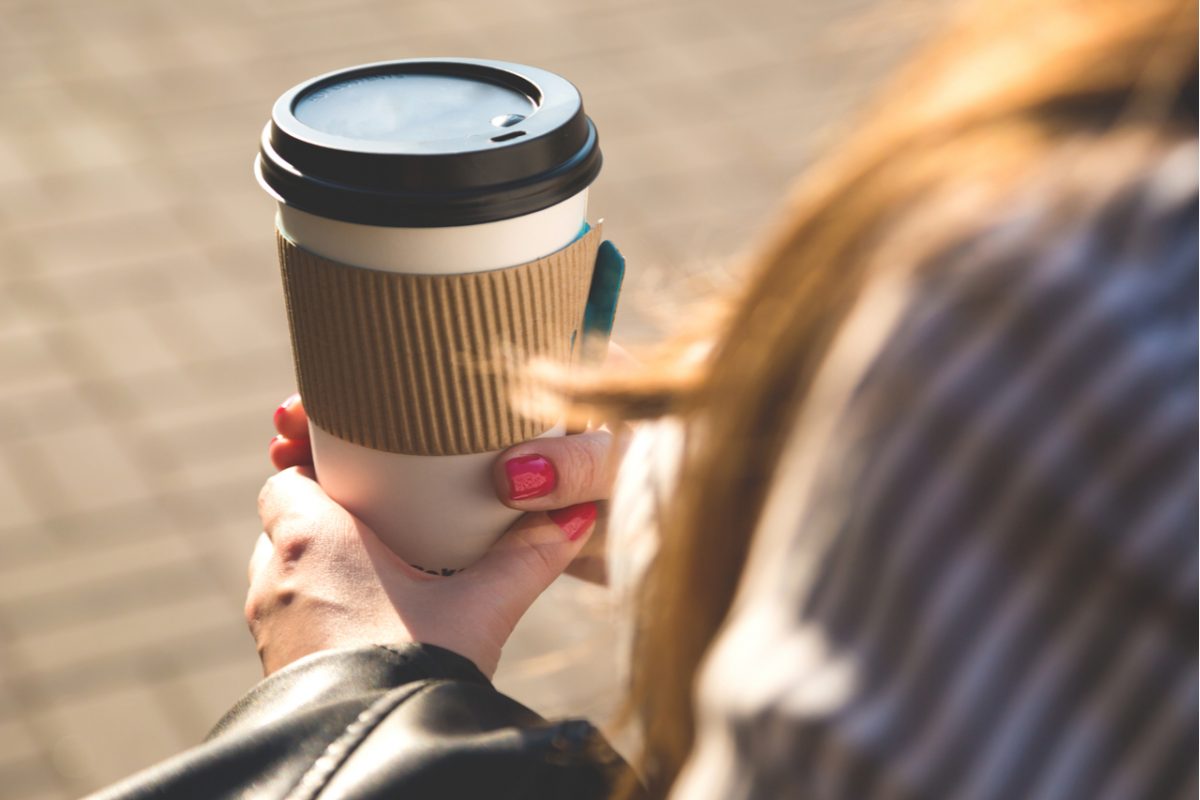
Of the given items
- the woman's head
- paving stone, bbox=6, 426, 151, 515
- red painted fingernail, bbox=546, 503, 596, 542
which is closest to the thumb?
red painted fingernail, bbox=546, 503, 596, 542

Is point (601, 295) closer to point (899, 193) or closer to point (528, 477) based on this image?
point (528, 477)

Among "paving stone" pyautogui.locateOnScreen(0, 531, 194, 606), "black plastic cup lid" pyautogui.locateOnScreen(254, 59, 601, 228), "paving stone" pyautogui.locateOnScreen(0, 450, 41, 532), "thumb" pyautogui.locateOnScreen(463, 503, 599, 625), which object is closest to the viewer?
"black plastic cup lid" pyautogui.locateOnScreen(254, 59, 601, 228)

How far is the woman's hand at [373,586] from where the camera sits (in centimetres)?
110

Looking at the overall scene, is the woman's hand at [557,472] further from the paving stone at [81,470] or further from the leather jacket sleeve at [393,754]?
the paving stone at [81,470]

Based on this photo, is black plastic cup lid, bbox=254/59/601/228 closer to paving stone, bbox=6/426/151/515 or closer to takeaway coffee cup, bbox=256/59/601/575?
takeaway coffee cup, bbox=256/59/601/575

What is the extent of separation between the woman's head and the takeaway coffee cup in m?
0.45

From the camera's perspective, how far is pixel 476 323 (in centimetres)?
108

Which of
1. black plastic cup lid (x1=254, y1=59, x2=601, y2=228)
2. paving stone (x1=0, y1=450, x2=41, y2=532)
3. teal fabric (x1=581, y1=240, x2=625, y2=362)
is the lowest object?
paving stone (x1=0, y1=450, x2=41, y2=532)

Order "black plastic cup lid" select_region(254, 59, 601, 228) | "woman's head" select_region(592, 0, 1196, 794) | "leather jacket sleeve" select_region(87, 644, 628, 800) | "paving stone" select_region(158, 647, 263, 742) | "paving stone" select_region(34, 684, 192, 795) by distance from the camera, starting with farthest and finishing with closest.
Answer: "paving stone" select_region(158, 647, 263, 742) → "paving stone" select_region(34, 684, 192, 795) → "black plastic cup lid" select_region(254, 59, 601, 228) → "leather jacket sleeve" select_region(87, 644, 628, 800) → "woman's head" select_region(592, 0, 1196, 794)

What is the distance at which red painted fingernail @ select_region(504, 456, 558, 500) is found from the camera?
1168 millimetres

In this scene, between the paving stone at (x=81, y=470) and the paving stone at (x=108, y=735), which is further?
the paving stone at (x=81, y=470)

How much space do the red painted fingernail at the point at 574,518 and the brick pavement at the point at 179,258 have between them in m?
0.17

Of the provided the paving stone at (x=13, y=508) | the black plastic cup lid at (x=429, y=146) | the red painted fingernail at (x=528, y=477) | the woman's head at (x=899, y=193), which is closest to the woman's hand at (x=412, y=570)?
the red painted fingernail at (x=528, y=477)

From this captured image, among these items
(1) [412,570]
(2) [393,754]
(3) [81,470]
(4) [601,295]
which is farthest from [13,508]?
(2) [393,754]
